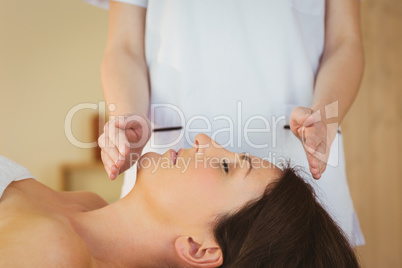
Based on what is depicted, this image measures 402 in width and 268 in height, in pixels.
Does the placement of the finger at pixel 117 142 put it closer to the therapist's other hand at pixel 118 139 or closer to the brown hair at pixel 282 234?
the therapist's other hand at pixel 118 139

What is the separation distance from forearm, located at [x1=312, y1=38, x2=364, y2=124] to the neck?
0.50 m

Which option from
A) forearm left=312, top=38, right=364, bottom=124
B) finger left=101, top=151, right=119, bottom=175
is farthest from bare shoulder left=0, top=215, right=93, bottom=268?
forearm left=312, top=38, right=364, bottom=124

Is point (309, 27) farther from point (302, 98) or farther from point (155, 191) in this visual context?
point (155, 191)

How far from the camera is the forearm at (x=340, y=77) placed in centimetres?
126

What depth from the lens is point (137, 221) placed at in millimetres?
1142

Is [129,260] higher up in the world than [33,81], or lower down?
lower down

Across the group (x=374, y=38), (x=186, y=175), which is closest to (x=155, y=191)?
(x=186, y=175)

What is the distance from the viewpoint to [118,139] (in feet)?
3.40

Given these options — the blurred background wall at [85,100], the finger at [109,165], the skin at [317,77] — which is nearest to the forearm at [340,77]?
the skin at [317,77]

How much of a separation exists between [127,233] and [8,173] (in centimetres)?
34

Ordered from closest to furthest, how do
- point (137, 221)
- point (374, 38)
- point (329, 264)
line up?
1. point (329, 264)
2. point (137, 221)
3. point (374, 38)

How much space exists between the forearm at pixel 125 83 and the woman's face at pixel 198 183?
0.58 ft

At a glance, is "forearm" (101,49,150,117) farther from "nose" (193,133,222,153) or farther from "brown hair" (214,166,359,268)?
"brown hair" (214,166,359,268)

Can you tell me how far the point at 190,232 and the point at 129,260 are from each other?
157 millimetres
